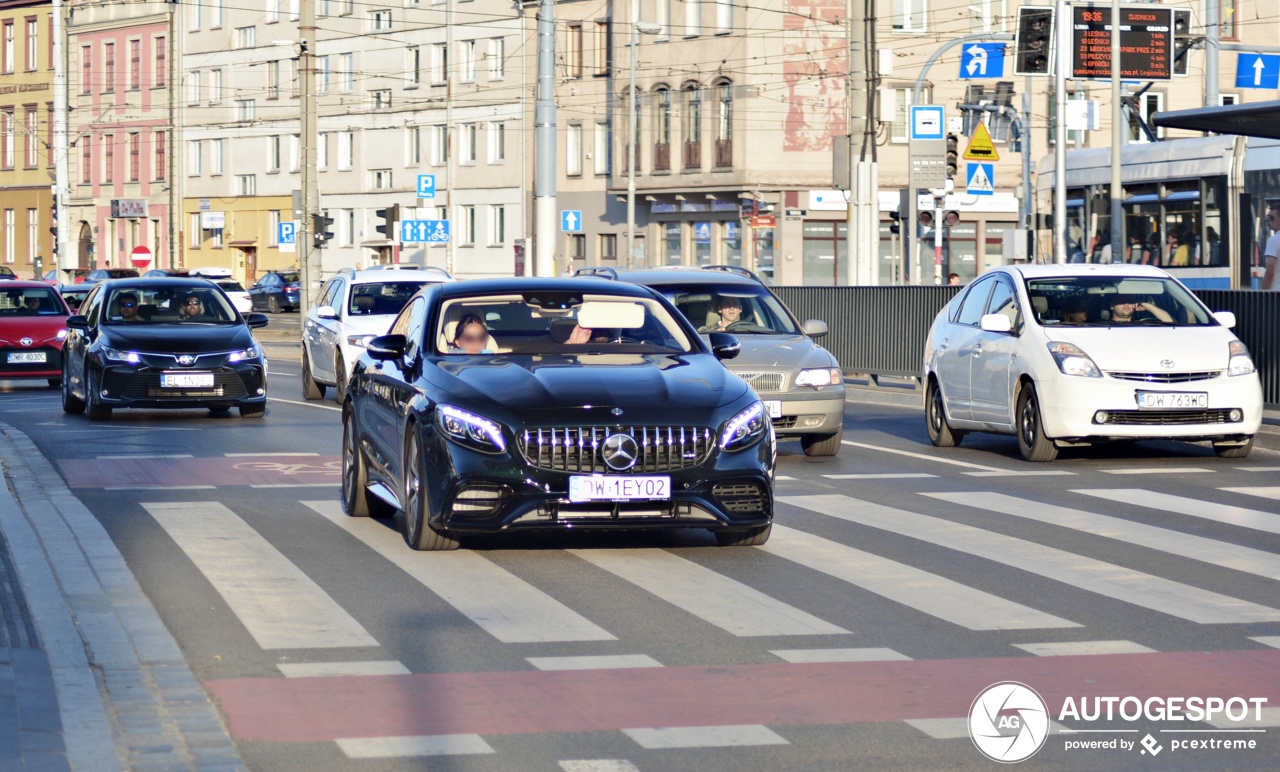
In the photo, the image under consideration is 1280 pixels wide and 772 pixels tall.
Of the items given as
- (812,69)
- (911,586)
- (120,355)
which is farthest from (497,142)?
(911,586)

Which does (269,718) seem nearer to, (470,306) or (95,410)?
(470,306)

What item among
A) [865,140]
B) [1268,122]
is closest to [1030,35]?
[865,140]

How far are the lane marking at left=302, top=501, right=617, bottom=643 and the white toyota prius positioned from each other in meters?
6.48

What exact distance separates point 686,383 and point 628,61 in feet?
202

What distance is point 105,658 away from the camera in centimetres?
770

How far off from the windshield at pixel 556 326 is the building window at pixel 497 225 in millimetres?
66375

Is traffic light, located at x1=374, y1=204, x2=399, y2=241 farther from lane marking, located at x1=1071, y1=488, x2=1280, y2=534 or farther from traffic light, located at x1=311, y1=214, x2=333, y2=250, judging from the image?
lane marking, located at x1=1071, y1=488, x2=1280, y2=534

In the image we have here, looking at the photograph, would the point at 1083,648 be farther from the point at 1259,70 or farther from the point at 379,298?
the point at 1259,70

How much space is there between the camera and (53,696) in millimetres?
6859

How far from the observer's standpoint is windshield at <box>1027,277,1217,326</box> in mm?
17266

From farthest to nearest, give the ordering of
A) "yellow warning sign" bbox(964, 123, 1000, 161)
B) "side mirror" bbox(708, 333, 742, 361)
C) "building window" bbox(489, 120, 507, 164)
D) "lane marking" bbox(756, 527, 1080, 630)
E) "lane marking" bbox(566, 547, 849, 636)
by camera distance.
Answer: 1. "building window" bbox(489, 120, 507, 164)
2. "yellow warning sign" bbox(964, 123, 1000, 161)
3. "side mirror" bbox(708, 333, 742, 361)
4. "lane marking" bbox(756, 527, 1080, 630)
5. "lane marking" bbox(566, 547, 849, 636)

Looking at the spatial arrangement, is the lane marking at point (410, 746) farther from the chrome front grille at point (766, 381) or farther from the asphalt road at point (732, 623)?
the chrome front grille at point (766, 381)

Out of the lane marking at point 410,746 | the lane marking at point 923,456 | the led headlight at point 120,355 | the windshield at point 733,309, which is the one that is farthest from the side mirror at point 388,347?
the led headlight at point 120,355

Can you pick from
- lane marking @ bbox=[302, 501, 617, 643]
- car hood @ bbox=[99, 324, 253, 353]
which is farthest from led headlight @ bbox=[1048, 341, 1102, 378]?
car hood @ bbox=[99, 324, 253, 353]
